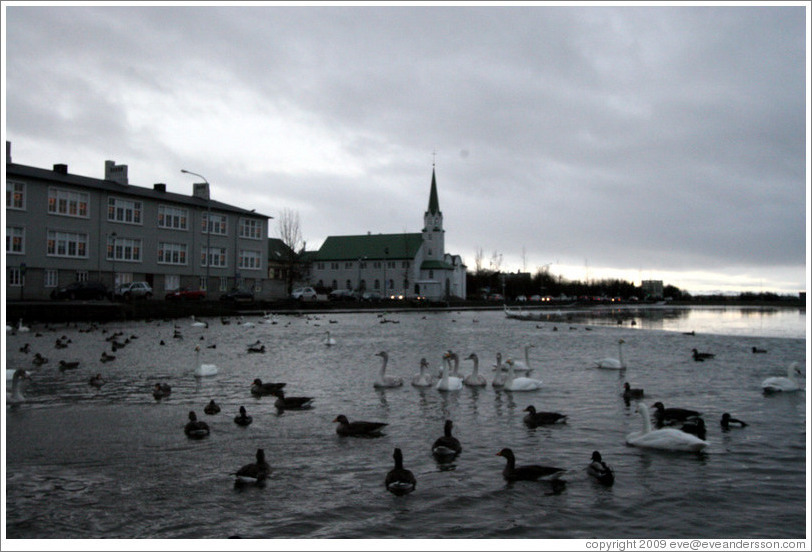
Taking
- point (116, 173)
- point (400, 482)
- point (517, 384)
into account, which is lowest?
point (400, 482)

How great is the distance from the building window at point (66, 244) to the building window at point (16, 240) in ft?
7.72

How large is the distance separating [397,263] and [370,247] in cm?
793

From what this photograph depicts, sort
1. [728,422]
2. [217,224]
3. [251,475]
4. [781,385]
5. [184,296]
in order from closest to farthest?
[251,475]
[728,422]
[781,385]
[184,296]
[217,224]

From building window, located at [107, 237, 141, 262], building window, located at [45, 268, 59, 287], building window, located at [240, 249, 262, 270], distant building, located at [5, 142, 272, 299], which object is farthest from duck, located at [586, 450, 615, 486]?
building window, located at [240, 249, 262, 270]

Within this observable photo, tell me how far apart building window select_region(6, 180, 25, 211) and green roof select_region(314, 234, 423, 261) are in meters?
78.5

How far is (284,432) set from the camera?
1321 cm

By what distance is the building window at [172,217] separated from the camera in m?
72.0

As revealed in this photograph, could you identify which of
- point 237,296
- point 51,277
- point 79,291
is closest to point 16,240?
point 51,277

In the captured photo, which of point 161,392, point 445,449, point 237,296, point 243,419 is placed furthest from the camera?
point 237,296

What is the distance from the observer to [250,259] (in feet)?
277

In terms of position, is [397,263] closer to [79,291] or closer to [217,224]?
[217,224]

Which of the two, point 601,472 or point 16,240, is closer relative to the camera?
point 601,472

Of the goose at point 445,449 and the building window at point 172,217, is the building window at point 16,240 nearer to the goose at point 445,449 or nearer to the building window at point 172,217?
the building window at point 172,217

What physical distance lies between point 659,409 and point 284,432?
308 inches
